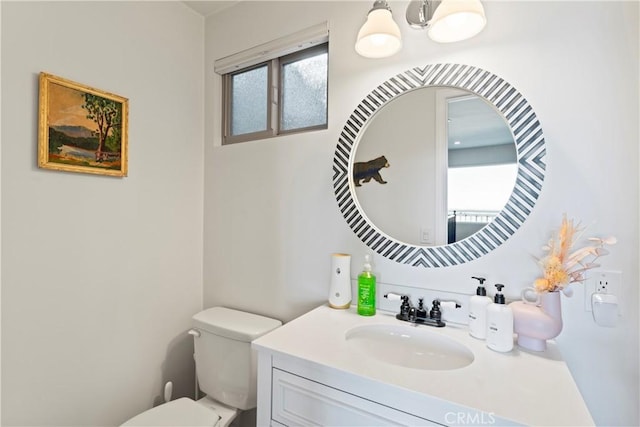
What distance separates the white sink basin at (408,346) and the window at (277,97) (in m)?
0.95

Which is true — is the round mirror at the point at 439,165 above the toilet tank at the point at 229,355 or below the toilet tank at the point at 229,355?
above

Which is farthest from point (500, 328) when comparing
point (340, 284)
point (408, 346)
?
point (340, 284)

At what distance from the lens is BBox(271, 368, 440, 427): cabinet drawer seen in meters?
0.73

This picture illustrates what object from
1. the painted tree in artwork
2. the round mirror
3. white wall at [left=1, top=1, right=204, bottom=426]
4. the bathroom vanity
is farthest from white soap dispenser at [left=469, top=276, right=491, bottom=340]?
the painted tree in artwork

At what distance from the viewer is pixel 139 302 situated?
1520 millimetres

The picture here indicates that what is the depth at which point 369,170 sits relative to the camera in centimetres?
129

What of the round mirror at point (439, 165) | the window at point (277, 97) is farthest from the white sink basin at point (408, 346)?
the window at point (277, 97)

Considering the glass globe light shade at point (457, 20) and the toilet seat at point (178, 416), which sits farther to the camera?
the toilet seat at point (178, 416)

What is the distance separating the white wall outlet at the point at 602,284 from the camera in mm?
884

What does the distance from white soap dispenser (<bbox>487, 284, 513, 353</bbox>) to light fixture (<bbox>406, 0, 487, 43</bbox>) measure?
0.88m

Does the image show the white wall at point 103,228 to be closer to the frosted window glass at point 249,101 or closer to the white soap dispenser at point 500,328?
the frosted window glass at point 249,101

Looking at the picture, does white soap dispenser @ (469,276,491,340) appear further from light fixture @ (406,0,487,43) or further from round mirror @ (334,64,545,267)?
light fixture @ (406,0,487,43)

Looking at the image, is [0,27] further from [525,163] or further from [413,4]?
[525,163]

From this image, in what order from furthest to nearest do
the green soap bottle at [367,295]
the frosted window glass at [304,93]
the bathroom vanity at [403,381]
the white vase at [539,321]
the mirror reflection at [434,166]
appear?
the frosted window glass at [304,93] → the green soap bottle at [367,295] → the mirror reflection at [434,166] → the white vase at [539,321] → the bathroom vanity at [403,381]
